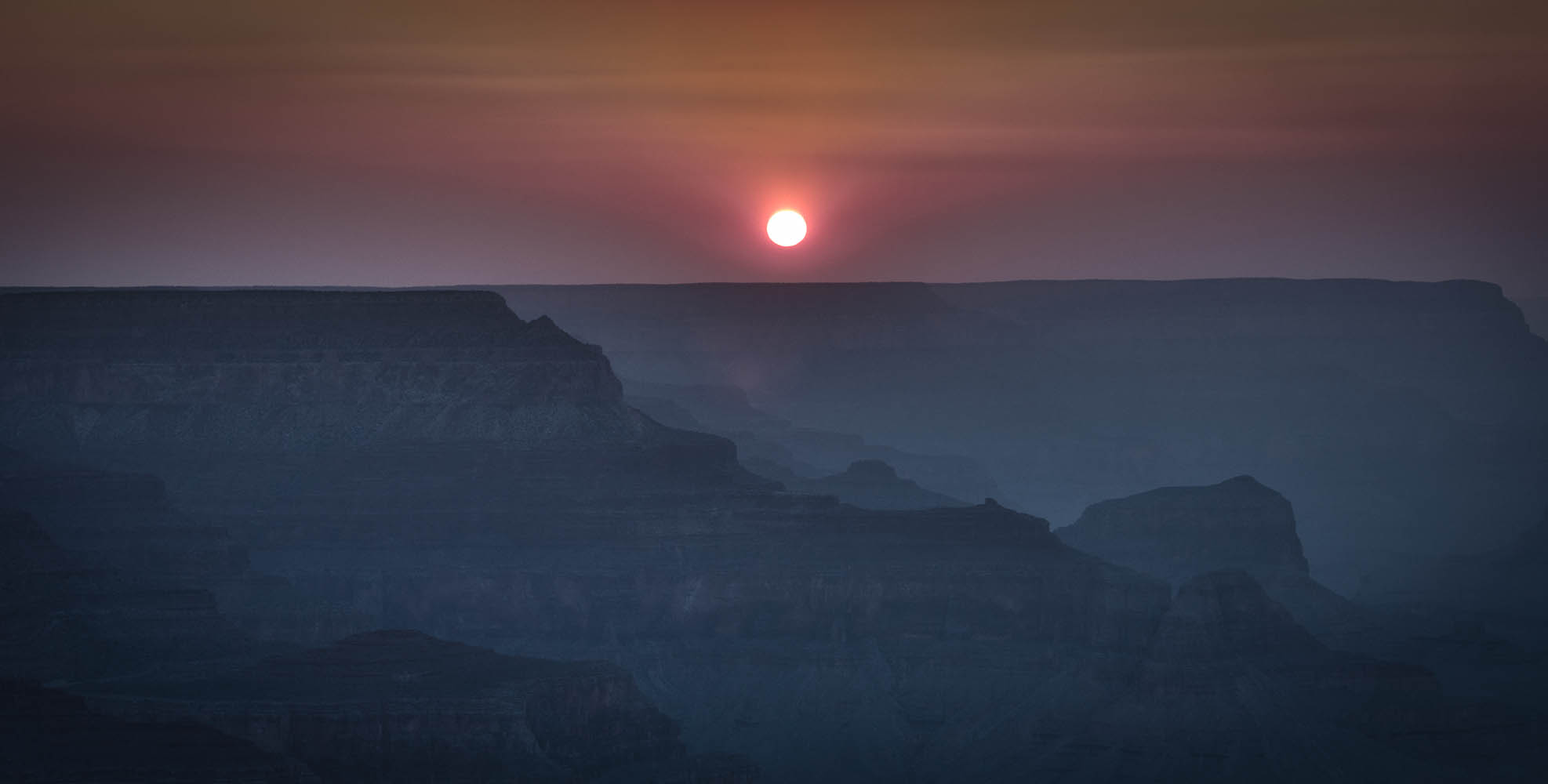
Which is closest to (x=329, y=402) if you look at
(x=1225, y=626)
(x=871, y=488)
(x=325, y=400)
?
(x=325, y=400)

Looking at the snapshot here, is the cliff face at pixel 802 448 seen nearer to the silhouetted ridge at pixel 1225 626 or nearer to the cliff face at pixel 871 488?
the cliff face at pixel 871 488

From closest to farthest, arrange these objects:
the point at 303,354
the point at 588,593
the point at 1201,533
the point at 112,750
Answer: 1. the point at 112,750
2. the point at 588,593
3. the point at 303,354
4. the point at 1201,533

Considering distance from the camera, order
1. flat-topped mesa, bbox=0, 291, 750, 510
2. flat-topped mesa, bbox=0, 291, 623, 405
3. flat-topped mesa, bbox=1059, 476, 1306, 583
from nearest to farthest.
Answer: flat-topped mesa, bbox=0, 291, 750, 510 → flat-topped mesa, bbox=0, 291, 623, 405 → flat-topped mesa, bbox=1059, 476, 1306, 583

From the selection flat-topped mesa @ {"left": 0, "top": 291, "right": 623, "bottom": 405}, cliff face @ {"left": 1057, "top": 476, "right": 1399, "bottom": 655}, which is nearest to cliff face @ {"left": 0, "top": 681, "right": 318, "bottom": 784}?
flat-topped mesa @ {"left": 0, "top": 291, "right": 623, "bottom": 405}

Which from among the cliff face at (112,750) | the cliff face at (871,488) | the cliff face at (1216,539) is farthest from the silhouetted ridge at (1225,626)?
the cliff face at (112,750)

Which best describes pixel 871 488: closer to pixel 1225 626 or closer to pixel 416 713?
pixel 1225 626

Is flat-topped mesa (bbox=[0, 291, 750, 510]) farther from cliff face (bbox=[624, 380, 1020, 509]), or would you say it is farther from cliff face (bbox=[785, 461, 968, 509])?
cliff face (bbox=[624, 380, 1020, 509])
